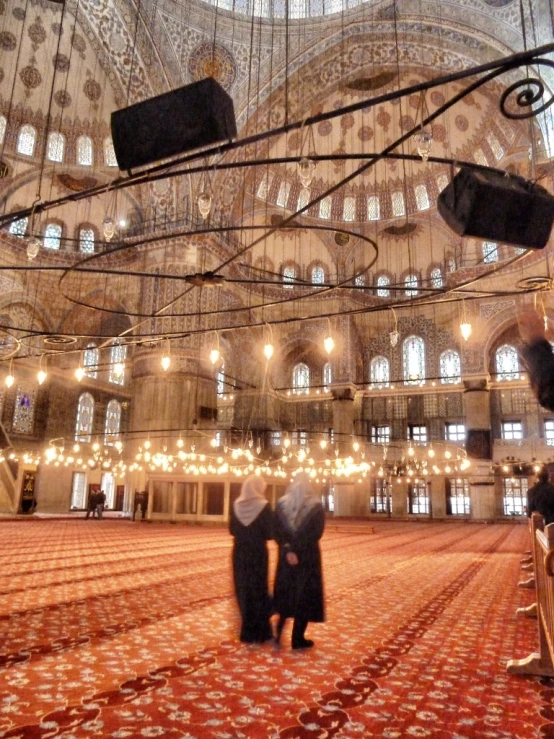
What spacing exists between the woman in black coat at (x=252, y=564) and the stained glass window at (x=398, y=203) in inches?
686

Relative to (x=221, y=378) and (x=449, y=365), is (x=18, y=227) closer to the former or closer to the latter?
(x=221, y=378)

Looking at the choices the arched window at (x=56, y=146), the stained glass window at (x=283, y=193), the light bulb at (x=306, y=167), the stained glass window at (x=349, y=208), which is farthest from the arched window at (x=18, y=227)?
the light bulb at (x=306, y=167)

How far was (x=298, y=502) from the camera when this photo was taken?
10.8ft

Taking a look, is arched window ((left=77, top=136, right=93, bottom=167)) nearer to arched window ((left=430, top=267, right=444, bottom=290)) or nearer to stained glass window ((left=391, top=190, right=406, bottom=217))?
stained glass window ((left=391, top=190, right=406, bottom=217))

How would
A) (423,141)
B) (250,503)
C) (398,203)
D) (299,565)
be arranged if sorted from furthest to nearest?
(398,203), (250,503), (299,565), (423,141)

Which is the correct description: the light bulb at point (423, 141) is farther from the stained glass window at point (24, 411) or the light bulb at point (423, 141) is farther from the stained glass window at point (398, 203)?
the stained glass window at point (398, 203)

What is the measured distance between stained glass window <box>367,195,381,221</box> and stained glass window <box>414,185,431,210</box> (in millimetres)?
1321

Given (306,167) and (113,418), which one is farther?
(113,418)

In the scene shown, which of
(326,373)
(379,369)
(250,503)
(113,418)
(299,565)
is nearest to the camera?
(299,565)

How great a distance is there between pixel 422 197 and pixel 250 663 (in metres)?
18.3

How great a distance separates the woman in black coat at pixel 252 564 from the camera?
10.6 ft

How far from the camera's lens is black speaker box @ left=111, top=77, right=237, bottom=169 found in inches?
118

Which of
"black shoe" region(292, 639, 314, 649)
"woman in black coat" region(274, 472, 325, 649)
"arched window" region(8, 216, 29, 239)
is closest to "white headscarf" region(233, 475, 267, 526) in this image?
"woman in black coat" region(274, 472, 325, 649)

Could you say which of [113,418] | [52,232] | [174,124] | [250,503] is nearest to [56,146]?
[52,232]
